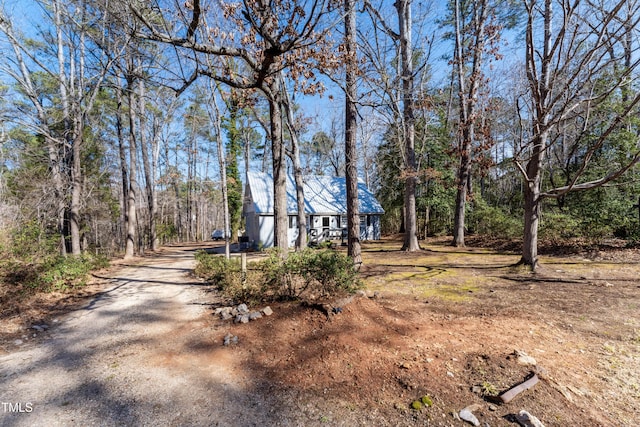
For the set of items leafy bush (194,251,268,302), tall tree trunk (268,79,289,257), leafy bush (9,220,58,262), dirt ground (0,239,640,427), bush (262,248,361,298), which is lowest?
dirt ground (0,239,640,427)

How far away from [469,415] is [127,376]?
3521 millimetres

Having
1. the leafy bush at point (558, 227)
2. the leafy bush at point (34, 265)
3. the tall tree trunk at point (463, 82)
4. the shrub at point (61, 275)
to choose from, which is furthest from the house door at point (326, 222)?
the shrub at point (61, 275)

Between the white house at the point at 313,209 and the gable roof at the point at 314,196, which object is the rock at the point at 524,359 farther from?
the gable roof at the point at 314,196

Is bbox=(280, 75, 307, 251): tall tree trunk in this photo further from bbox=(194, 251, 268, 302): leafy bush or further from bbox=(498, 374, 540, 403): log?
bbox=(498, 374, 540, 403): log

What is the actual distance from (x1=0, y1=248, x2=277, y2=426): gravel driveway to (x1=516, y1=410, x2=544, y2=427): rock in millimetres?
2020

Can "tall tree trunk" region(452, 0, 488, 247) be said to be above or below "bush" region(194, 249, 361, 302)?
above

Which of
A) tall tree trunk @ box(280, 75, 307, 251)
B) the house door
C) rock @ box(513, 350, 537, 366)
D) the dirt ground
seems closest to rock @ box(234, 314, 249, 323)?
Result: the dirt ground

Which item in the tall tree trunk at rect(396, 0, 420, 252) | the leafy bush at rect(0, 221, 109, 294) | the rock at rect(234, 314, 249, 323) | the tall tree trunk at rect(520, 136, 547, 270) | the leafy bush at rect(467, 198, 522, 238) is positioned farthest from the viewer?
the leafy bush at rect(467, 198, 522, 238)

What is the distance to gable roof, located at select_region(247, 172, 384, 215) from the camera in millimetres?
17322

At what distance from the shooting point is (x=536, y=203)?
7.29m

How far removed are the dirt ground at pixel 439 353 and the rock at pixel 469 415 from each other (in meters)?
0.03

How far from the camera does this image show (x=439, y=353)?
10.2 feet

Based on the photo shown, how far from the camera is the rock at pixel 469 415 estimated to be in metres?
2.09

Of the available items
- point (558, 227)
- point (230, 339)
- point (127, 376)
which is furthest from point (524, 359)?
point (558, 227)
